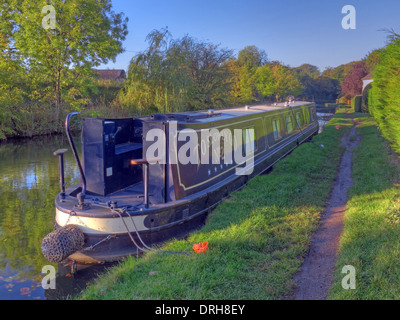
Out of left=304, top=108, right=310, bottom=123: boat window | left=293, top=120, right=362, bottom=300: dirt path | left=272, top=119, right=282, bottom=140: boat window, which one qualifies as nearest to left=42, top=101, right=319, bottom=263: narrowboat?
left=293, top=120, right=362, bottom=300: dirt path

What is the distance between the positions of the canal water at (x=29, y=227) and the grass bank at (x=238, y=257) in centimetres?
61

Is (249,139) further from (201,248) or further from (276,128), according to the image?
(201,248)

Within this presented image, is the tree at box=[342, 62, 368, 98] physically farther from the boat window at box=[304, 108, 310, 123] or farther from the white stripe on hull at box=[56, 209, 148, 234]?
the white stripe on hull at box=[56, 209, 148, 234]

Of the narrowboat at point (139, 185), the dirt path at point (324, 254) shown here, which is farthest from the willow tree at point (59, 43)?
the dirt path at point (324, 254)

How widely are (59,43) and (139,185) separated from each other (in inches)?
714

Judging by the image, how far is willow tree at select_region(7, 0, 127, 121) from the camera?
20484 mm

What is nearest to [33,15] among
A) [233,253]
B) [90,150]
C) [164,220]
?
[90,150]

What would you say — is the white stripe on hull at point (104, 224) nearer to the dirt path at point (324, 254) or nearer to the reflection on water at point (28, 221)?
the reflection on water at point (28, 221)

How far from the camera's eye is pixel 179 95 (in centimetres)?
1658

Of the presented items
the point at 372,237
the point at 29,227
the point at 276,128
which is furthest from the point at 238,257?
the point at 276,128

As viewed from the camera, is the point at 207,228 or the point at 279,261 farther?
the point at 207,228

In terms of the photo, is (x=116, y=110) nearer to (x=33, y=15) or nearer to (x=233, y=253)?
(x=33, y=15)

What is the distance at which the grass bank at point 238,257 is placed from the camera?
11.4ft
